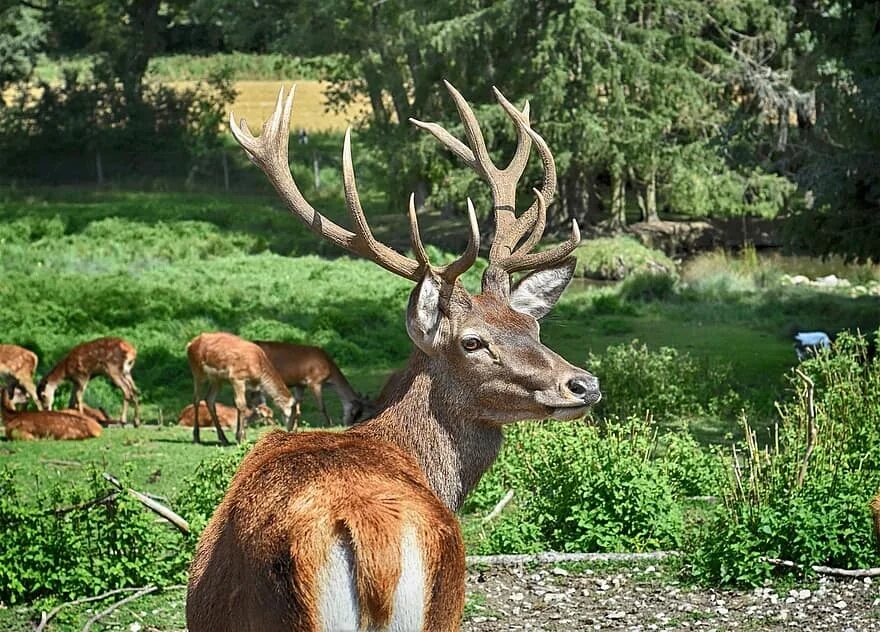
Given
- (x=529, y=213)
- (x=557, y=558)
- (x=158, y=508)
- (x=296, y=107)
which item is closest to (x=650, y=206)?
(x=296, y=107)

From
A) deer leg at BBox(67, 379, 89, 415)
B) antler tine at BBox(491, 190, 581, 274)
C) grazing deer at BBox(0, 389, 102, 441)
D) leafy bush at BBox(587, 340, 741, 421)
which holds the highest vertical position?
antler tine at BBox(491, 190, 581, 274)

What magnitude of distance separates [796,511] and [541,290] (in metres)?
2.56

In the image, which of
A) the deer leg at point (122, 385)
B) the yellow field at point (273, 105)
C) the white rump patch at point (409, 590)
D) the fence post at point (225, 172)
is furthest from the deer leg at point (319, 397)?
the yellow field at point (273, 105)

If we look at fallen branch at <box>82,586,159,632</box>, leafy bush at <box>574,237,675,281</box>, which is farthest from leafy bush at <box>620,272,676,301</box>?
fallen branch at <box>82,586,159,632</box>

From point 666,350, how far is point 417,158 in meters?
17.1

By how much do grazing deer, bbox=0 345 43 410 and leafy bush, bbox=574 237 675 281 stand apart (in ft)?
46.1

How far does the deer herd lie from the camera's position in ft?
13.3

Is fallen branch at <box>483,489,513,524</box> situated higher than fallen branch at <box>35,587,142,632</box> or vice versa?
fallen branch at <box>35,587,142,632</box>

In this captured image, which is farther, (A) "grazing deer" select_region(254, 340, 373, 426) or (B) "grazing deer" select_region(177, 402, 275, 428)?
(B) "grazing deer" select_region(177, 402, 275, 428)

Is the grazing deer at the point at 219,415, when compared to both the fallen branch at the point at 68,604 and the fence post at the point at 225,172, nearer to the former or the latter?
the fallen branch at the point at 68,604

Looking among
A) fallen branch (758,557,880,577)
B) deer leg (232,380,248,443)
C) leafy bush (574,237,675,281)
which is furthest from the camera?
leafy bush (574,237,675,281)

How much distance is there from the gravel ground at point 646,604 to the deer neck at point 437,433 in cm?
202

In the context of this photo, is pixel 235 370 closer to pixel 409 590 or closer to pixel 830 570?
pixel 830 570

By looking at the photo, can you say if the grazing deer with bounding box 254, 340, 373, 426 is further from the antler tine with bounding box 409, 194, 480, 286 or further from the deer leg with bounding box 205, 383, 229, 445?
the antler tine with bounding box 409, 194, 480, 286
